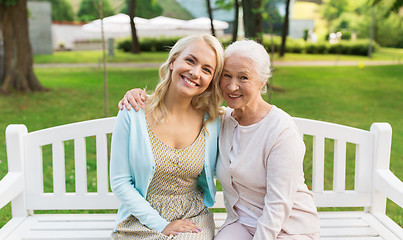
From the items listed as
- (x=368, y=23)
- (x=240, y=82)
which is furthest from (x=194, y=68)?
(x=368, y=23)

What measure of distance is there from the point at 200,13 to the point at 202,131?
86.7ft

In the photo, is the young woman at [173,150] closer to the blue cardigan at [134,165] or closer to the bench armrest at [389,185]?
the blue cardigan at [134,165]

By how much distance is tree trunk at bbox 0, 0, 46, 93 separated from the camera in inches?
397

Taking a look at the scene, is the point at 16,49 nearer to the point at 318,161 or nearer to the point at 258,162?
the point at 318,161

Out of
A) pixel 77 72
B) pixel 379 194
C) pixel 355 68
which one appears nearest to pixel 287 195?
pixel 379 194

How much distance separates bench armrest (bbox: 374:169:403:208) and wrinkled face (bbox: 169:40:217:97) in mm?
1353

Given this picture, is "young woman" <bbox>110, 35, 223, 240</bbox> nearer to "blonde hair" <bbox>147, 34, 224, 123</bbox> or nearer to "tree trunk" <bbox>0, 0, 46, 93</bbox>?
"blonde hair" <bbox>147, 34, 224, 123</bbox>

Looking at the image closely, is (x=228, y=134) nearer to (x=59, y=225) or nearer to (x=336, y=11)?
(x=59, y=225)

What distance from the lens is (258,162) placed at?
237cm

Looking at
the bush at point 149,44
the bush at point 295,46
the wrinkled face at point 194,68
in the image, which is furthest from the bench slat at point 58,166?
the bush at point 295,46

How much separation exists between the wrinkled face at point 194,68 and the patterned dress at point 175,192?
31cm

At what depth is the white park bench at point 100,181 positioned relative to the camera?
2975mm

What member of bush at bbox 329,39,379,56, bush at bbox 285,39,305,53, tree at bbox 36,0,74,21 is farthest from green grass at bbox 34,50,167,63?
tree at bbox 36,0,74,21

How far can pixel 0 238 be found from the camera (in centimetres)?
277
